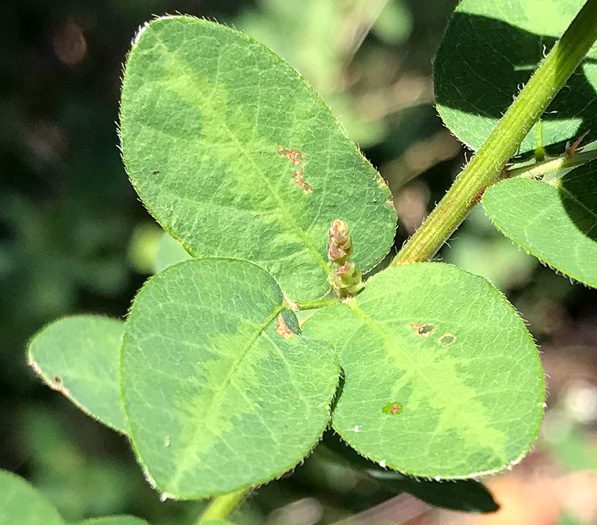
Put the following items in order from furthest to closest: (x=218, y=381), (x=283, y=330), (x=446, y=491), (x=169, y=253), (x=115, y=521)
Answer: (x=169, y=253), (x=446, y=491), (x=115, y=521), (x=283, y=330), (x=218, y=381)

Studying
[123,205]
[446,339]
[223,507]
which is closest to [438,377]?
[446,339]

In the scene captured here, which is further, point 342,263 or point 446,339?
point 342,263

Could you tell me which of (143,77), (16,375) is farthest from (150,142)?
(16,375)

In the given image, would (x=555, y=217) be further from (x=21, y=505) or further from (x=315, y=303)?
(x=21, y=505)

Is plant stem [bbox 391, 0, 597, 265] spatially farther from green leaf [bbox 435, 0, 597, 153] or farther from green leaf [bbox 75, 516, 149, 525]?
green leaf [bbox 75, 516, 149, 525]

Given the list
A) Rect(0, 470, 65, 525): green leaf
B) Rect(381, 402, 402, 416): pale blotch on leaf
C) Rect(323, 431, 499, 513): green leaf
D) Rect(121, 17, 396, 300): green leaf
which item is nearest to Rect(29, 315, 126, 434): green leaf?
Rect(0, 470, 65, 525): green leaf

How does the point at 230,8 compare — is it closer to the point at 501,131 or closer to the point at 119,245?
the point at 119,245
